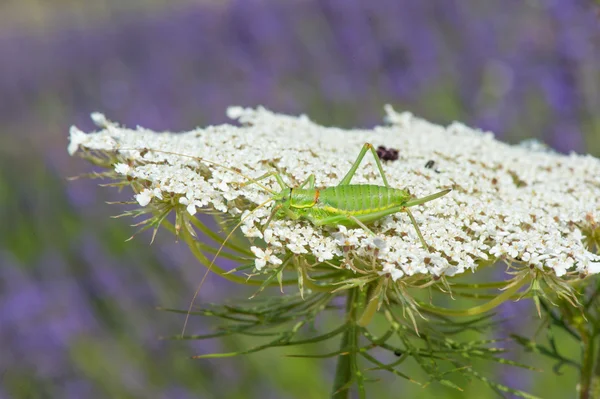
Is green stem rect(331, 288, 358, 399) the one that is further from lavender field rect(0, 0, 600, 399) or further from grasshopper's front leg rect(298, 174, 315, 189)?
lavender field rect(0, 0, 600, 399)

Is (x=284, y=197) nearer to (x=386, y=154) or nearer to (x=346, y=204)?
(x=346, y=204)

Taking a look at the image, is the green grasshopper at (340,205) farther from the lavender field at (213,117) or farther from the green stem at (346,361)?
the lavender field at (213,117)

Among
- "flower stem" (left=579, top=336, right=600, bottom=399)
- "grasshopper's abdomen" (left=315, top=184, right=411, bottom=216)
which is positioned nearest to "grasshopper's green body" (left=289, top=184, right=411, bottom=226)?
"grasshopper's abdomen" (left=315, top=184, right=411, bottom=216)

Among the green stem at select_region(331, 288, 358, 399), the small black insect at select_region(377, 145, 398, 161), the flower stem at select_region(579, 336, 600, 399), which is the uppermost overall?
the small black insect at select_region(377, 145, 398, 161)

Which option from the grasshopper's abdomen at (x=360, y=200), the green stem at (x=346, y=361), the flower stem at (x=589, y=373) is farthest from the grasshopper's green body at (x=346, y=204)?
the flower stem at (x=589, y=373)

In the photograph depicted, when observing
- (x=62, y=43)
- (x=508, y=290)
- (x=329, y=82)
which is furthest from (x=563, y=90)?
(x=62, y=43)

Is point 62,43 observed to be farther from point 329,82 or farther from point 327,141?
point 327,141

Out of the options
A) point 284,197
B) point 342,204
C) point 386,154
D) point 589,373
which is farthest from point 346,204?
point 589,373
